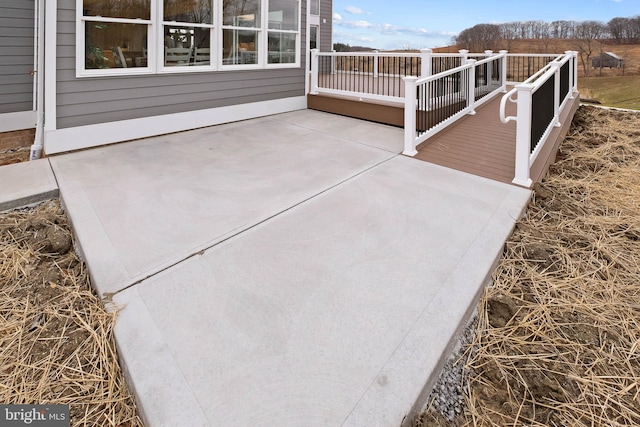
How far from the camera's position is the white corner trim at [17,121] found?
242 inches

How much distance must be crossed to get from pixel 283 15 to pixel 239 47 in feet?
4.39

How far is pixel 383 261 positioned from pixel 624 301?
152 cm

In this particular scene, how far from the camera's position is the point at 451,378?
1855mm

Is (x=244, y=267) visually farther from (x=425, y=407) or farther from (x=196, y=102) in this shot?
(x=196, y=102)

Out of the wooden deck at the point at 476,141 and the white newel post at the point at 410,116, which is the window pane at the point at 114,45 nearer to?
the wooden deck at the point at 476,141

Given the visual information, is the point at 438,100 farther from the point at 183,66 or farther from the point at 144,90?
the point at 144,90

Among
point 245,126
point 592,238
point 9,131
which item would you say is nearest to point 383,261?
point 592,238

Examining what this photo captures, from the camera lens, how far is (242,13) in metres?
6.66

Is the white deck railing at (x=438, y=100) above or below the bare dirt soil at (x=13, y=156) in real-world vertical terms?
above

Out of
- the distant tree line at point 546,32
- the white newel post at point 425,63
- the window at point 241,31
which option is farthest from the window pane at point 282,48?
the distant tree line at point 546,32

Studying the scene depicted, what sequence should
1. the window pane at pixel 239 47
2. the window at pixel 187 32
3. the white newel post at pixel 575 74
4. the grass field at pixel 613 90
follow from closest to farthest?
the window at pixel 187 32, the window pane at pixel 239 47, the grass field at pixel 613 90, the white newel post at pixel 575 74

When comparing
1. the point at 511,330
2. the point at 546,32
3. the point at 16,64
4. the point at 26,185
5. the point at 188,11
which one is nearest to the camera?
the point at 511,330

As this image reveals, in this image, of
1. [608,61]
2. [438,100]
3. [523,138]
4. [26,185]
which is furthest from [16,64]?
[608,61]

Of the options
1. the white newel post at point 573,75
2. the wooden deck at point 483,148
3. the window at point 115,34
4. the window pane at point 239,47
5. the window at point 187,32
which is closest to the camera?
the wooden deck at point 483,148
